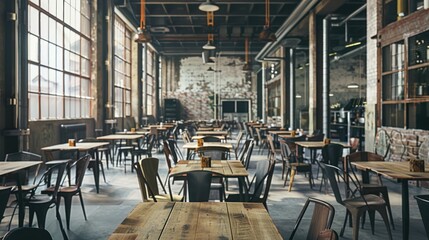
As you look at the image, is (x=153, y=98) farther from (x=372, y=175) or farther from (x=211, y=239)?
(x=211, y=239)

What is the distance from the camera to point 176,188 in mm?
5742

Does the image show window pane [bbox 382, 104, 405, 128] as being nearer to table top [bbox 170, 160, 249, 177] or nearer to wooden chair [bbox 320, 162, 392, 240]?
wooden chair [bbox 320, 162, 392, 240]

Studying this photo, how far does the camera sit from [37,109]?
754 cm

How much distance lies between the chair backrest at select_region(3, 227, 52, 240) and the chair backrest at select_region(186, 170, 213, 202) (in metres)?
Answer: 1.56

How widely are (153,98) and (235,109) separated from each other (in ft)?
17.0

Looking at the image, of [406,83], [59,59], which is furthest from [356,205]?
[59,59]

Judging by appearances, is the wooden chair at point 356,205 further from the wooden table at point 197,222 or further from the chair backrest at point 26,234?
the chair backrest at point 26,234

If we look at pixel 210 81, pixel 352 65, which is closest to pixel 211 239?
pixel 352 65

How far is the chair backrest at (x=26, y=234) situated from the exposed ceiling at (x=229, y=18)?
9.60 m

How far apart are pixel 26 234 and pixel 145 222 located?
61 centimetres

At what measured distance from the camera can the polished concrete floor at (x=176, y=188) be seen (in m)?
3.61

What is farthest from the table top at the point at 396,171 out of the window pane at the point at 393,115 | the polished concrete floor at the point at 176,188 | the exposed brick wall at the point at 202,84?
the exposed brick wall at the point at 202,84

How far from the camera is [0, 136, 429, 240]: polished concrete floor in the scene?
3.61 m

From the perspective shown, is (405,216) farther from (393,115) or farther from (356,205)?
(393,115)
